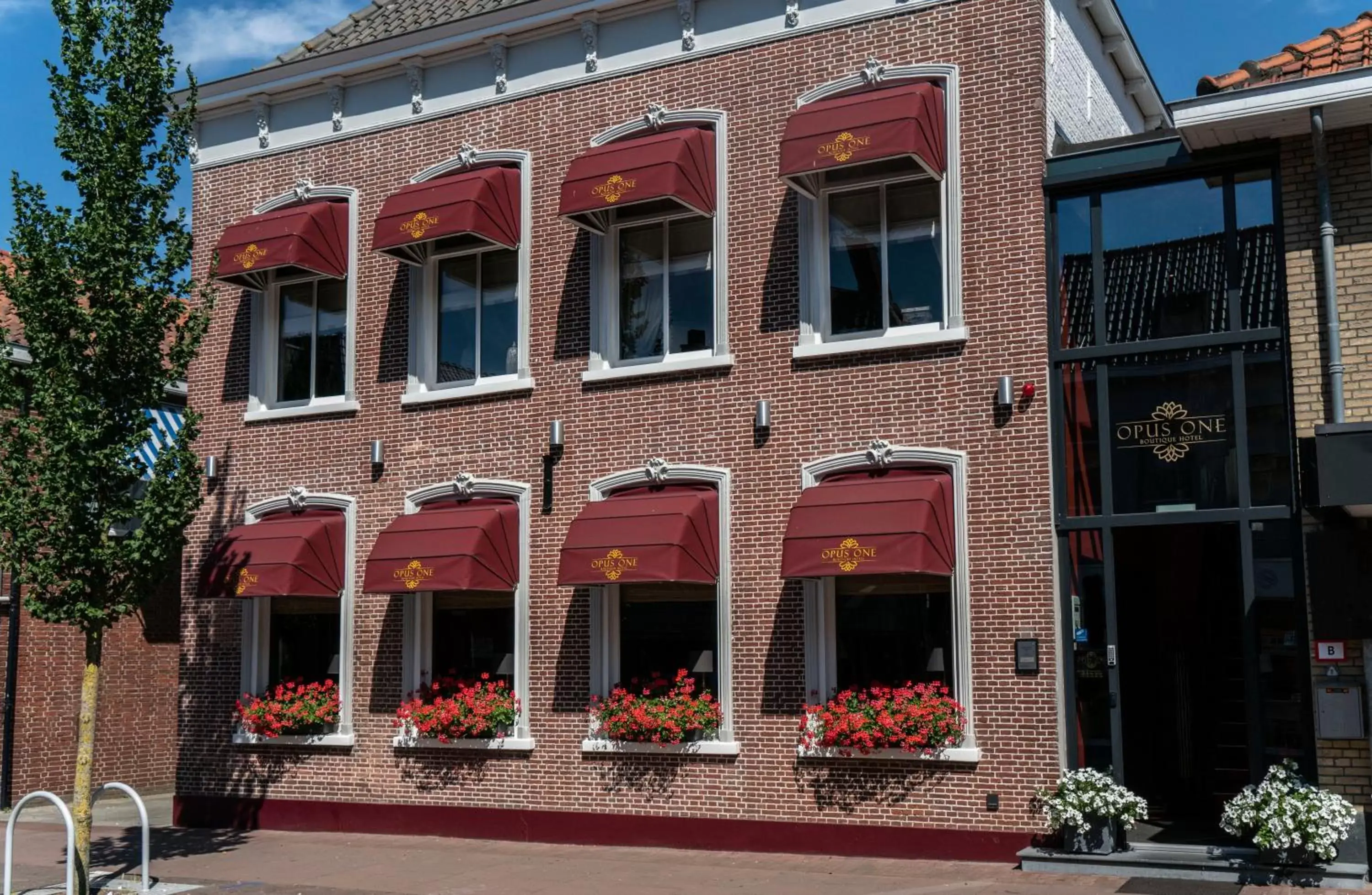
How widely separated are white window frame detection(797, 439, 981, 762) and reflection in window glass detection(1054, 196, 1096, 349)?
155cm

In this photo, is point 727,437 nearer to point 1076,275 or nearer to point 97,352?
point 1076,275

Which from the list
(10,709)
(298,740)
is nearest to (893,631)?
(298,740)

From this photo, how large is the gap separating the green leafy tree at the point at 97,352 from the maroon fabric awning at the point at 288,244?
107 inches

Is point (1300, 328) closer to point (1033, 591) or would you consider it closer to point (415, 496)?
point (1033, 591)

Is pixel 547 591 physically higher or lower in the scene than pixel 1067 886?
higher

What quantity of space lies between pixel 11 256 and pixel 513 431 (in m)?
5.42

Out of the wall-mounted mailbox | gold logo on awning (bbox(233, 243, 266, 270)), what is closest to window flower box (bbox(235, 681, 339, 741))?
gold logo on awning (bbox(233, 243, 266, 270))

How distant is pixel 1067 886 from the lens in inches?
446

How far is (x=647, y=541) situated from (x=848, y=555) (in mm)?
2215

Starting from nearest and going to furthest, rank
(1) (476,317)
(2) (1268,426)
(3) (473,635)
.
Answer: (2) (1268,426)
(3) (473,635)
(1) (476,317)

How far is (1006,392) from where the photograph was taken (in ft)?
42.6

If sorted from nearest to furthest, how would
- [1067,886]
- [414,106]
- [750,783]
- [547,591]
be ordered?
[1067,886], [750,783], [547,591], [414,106]

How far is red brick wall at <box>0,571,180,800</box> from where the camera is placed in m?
19.4

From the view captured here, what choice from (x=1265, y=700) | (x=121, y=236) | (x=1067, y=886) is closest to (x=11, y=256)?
(x=121, y=236)
